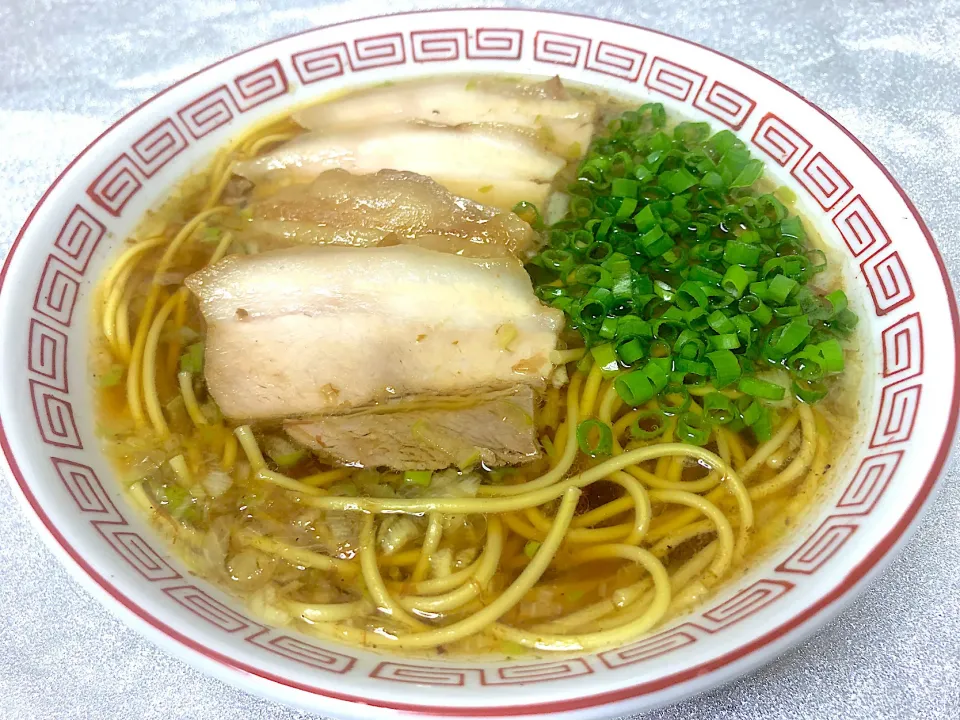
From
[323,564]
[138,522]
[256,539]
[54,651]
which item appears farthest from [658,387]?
[54,651]

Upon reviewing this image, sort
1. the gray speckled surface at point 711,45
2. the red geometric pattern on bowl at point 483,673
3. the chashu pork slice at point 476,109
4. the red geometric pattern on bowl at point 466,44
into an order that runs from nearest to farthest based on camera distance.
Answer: the red geometric pattern on bowl at point 483,673 < the gray speckled surface at point 711,45 < the chashu pork slice at point 476,109 < the red geometric pattern on bowl at point 466,44

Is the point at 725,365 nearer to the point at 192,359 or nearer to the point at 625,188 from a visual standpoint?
the point at 625,188

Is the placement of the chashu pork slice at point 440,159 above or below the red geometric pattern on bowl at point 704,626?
above

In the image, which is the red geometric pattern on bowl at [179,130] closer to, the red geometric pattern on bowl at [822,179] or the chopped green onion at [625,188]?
the chopped green onion at [625,188]

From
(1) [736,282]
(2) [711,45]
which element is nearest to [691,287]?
(1) [736,282]

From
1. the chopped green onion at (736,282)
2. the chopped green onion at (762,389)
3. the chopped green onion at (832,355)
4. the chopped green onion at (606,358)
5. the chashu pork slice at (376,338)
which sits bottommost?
the chashu pork slice at (376,338)

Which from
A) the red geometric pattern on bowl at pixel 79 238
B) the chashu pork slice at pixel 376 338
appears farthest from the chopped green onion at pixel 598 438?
the red geometric pattern on bowl at pixel 79 238

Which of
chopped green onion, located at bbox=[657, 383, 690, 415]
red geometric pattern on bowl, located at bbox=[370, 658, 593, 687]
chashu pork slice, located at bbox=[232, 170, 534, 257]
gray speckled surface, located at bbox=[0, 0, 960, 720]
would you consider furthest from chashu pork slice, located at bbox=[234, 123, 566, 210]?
red geometric pattern on bowl, located at bbox=[370, 658, 593, 687]
